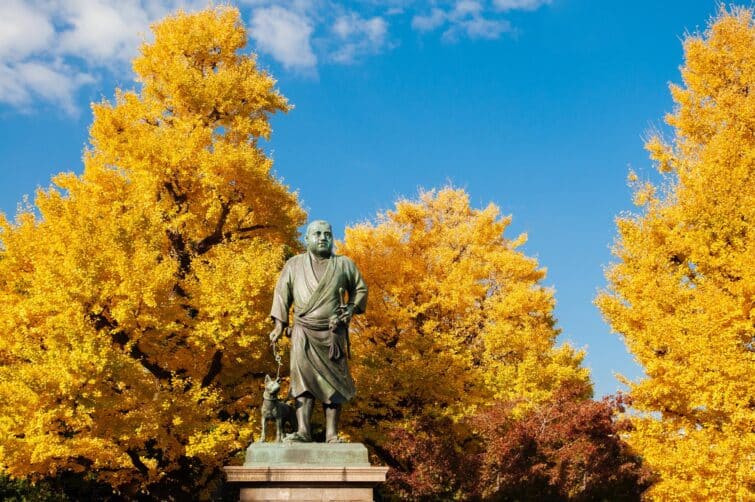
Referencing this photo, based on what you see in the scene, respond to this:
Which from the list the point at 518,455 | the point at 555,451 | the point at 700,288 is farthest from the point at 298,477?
the point at 555,451

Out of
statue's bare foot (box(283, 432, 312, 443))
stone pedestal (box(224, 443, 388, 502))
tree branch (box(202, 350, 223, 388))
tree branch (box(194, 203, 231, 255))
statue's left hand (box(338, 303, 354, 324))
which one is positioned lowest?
stone pedestal (box(224, 443, 388, 502))

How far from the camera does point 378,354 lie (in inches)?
635

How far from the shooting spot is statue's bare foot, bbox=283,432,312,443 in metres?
7.30

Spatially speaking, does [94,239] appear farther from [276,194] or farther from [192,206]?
[276,194]

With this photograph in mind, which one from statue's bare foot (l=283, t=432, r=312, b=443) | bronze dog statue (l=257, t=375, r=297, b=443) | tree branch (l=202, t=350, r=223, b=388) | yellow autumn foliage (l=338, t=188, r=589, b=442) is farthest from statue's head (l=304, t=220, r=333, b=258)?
yellow autumn foliage (l=338, t=188, r=589, b=442)

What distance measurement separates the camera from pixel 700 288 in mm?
12836

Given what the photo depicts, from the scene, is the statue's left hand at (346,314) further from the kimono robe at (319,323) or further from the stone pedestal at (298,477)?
the stone pedestal at (298,477)

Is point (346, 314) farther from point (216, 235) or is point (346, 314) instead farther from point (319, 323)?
point (216, 235)

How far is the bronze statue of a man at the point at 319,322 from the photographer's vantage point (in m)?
7.74

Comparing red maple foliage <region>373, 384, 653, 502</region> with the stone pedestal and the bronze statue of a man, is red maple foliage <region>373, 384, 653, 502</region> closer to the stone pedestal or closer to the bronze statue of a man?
the bronze statue of a man

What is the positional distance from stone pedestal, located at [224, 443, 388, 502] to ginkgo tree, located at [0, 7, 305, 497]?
482 centimetres

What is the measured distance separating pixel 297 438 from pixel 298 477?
1.88 feet

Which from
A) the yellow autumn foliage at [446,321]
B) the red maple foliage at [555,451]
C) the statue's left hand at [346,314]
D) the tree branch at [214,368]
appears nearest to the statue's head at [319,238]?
the statue's left hand at [346,314]

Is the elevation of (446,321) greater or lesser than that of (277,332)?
greater
